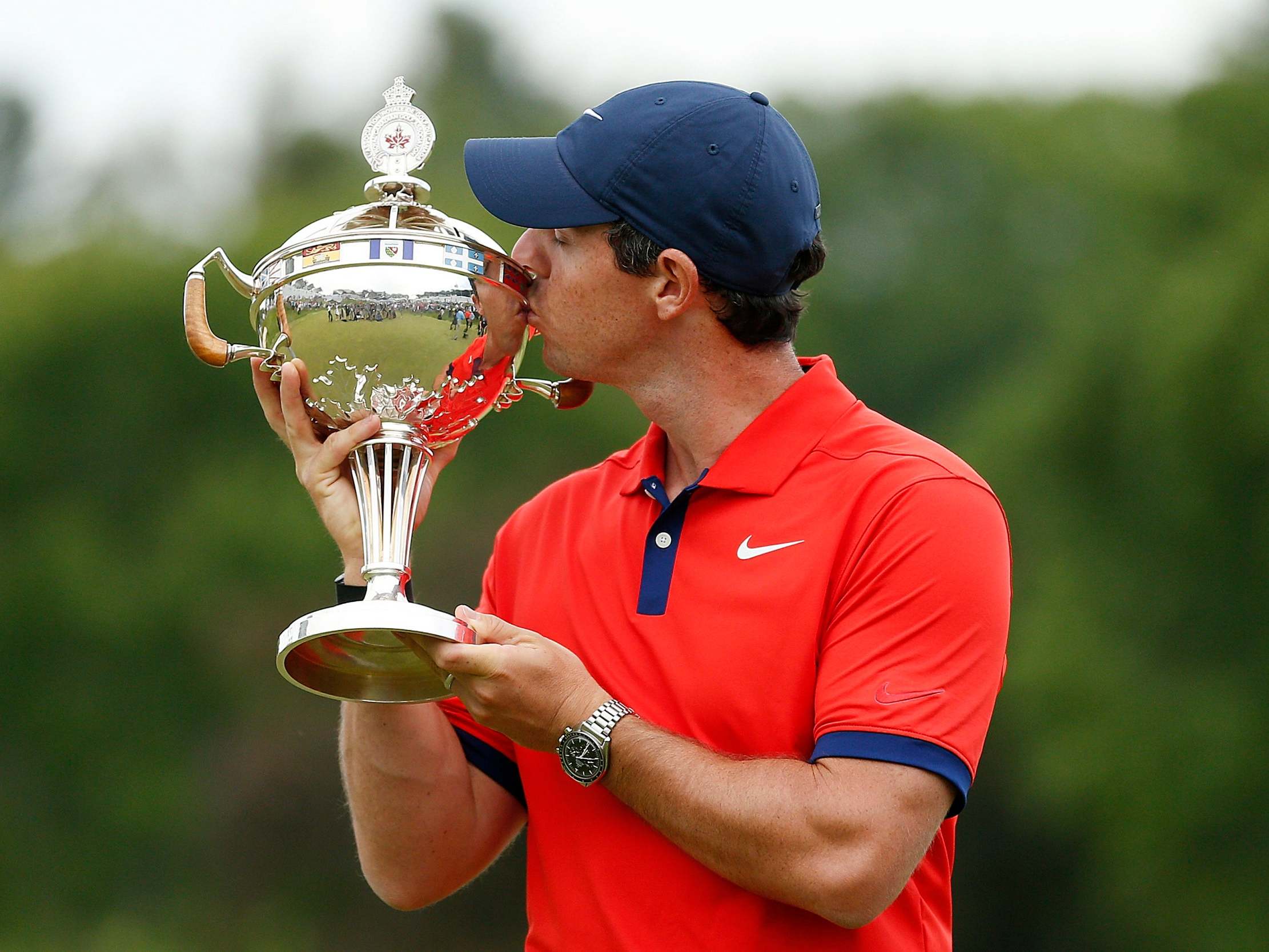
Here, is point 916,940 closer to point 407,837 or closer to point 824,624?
point 824,624

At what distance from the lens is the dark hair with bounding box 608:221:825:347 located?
2.39m

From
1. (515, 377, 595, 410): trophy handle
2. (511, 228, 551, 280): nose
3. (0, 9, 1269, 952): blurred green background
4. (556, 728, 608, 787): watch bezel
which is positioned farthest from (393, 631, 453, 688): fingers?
(0, 9, 1269, 952): blurred green background

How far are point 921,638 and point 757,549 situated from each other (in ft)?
0.95

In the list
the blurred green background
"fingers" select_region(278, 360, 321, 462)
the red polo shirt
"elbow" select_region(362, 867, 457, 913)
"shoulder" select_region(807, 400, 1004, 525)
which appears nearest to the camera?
the red polo shirt

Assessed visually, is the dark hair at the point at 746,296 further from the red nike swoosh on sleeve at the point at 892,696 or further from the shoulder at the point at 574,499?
the red nike swoosh on sleeve at the point at 892,696

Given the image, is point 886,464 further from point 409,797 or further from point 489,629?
point 409,797

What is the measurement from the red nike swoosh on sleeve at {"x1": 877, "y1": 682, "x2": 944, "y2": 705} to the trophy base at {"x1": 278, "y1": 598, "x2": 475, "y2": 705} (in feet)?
1.75

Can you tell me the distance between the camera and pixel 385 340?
2268mm

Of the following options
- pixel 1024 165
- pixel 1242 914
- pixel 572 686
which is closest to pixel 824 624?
pixel 572 686

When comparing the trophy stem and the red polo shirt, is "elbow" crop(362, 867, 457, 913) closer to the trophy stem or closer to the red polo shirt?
the red polo shirt

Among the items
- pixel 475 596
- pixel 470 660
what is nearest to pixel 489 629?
pixel 470 660

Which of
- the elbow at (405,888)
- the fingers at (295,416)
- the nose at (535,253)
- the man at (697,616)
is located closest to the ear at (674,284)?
the man at (697,616)

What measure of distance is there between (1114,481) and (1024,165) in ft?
22.5

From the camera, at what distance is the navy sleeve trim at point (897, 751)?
2.01 metres
